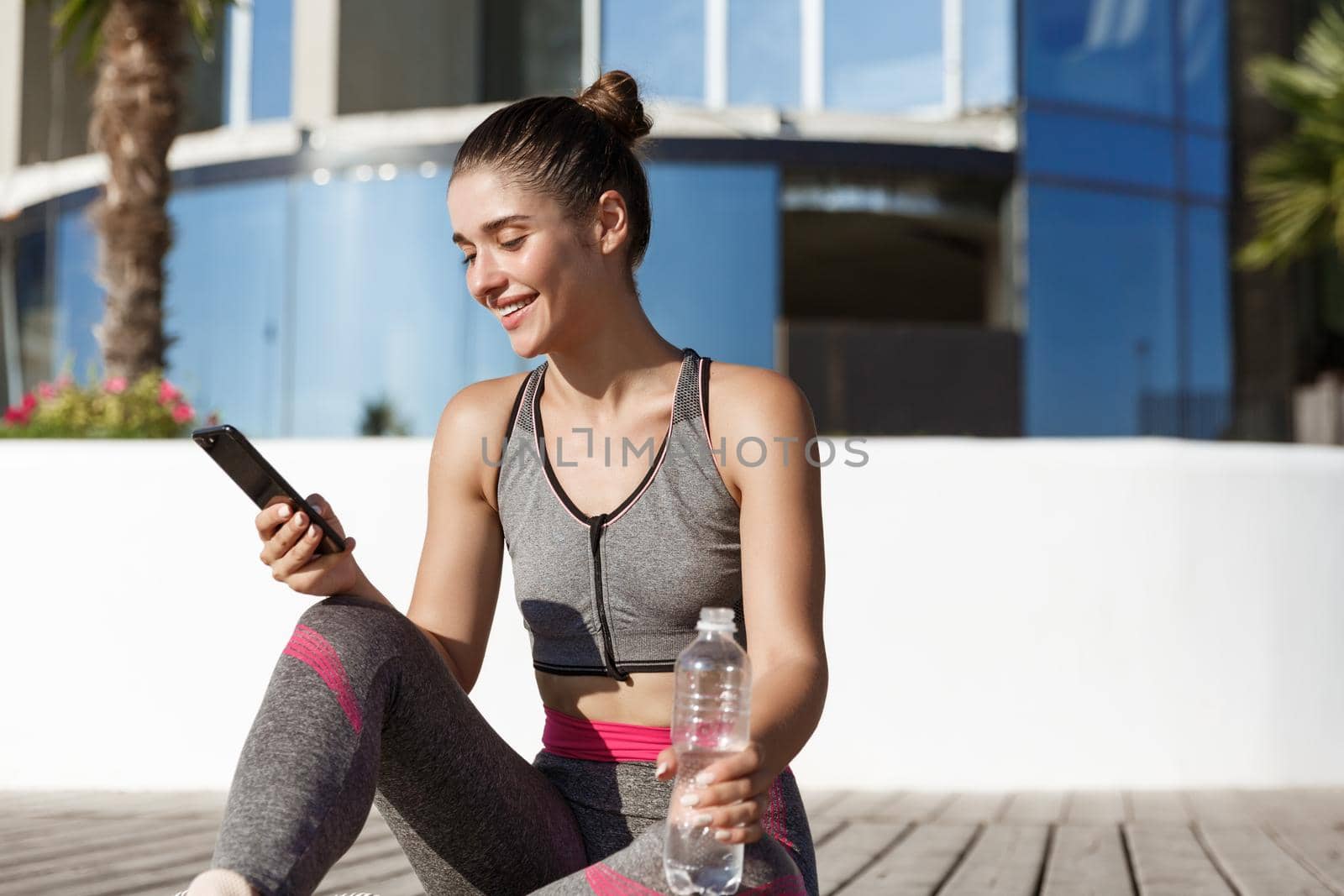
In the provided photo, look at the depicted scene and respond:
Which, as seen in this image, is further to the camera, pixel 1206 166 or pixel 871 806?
pixel 1206 166

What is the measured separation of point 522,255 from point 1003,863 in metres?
2.51

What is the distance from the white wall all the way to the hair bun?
2.98m

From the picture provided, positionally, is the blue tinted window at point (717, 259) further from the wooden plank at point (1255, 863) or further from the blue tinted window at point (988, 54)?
the wooden plank at point (1255, 863)

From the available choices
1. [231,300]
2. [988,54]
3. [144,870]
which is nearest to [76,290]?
[231,300]

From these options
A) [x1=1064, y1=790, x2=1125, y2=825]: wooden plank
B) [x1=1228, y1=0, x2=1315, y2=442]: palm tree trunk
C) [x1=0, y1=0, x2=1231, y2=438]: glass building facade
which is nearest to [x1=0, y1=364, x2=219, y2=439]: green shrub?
[x1=1064, y1=790, x2=1125, y2=825]: wooden plank

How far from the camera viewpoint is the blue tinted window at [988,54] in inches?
539

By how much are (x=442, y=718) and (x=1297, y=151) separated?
11.7 m

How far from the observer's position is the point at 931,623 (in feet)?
16.7

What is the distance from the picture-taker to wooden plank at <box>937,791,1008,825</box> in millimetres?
4547

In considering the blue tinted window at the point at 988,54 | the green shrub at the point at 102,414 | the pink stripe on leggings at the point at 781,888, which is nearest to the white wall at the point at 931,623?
the green shrub at the point at 102,414

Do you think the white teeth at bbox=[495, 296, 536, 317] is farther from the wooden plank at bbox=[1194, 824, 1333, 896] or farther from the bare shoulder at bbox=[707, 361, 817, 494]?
the wooden plank at bbox=[1194, 824, 1333, 896]

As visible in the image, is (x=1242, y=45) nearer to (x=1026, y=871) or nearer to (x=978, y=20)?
(x=978, y=20)

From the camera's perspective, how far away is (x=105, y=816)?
458 cm

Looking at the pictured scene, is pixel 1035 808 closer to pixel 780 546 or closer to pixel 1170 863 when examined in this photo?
pixel 1170 863
